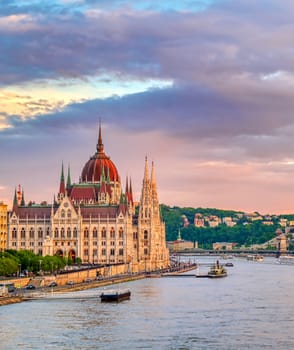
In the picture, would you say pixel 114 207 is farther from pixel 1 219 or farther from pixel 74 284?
pixel 74 284

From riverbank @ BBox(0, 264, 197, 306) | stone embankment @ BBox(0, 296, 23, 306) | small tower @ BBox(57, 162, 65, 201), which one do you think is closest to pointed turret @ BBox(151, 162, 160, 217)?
riverbank @ BBox(0, 264, 197, 306)

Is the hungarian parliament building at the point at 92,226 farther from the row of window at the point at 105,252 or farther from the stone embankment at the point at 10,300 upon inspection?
the stone embankment at the point at 10,300

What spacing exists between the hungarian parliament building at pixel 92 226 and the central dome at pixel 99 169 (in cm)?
73

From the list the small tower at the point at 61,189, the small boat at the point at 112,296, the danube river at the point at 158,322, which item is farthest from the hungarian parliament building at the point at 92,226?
the small boat at the point at 112,296

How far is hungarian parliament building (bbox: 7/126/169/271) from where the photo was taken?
168500 mm

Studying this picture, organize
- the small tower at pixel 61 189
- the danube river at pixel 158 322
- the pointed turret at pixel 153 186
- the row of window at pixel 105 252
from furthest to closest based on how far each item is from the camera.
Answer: the pointed turret at pixel 153 186 < the small tower at pixel 61 189 < the row of window at pixel 105 252 < the danube river at pixel 158 322

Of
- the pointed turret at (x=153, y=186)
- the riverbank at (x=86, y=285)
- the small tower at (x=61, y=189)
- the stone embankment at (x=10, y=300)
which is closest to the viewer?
A: the stone embankment at (x=10, y=300)

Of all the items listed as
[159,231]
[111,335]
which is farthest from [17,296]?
[159,231]

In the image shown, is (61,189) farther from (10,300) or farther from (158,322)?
(158,322)

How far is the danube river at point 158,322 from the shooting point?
73125 millimetres

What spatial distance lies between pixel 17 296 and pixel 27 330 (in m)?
22.8

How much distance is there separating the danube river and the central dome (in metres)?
63.5

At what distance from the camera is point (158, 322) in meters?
84.6

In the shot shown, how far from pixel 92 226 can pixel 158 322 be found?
85.2m
